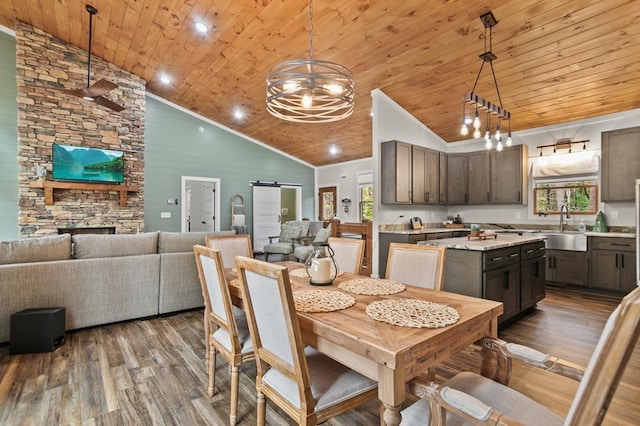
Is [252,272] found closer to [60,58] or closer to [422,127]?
[422,127]

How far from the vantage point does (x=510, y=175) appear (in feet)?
18.1

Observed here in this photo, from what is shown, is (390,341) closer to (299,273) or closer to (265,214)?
(299,273)

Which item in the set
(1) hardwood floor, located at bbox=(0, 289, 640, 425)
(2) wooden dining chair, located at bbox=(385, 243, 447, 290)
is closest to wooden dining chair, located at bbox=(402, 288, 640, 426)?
(2) wooden dining chair, located at bbox=(385, 243, 447, 290)

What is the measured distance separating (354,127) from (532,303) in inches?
183

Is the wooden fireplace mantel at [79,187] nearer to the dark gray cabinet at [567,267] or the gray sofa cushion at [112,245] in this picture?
the gray sofa cushion at [112,245]

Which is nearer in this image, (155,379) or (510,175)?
(155,379)

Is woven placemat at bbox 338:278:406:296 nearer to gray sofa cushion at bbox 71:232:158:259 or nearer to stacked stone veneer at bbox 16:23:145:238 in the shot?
gray sofa cushion at bbox 71:232:158:259

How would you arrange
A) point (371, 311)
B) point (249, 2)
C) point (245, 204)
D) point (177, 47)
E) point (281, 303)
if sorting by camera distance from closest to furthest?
point (281, 303) → point (371, 311) → point (249, 2) → point (177, 47) → point (245, 204)

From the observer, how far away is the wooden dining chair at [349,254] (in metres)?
2.63

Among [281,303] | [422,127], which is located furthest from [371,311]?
[422,127]

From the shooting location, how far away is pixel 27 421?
6.08 feet

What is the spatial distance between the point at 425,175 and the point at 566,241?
2326mm

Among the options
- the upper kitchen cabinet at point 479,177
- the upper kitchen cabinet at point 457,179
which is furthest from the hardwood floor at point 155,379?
the upper kitchen cabinet at point 457,179

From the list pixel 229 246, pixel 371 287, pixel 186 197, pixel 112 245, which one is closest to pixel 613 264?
pixel 371 287
